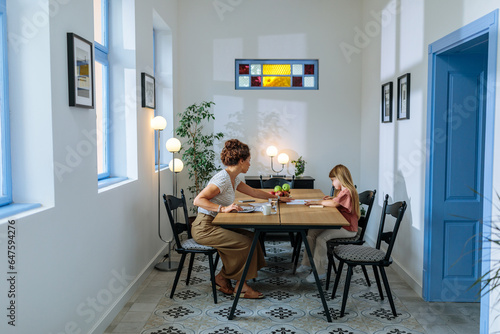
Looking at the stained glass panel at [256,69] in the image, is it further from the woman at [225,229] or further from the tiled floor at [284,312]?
the tiled floor at [284,312]

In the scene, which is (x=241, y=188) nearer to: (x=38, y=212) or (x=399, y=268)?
(x=399, y=268)

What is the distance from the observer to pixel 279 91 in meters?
6.89

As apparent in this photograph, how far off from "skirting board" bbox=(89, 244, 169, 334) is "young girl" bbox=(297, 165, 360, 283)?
65.4 inches

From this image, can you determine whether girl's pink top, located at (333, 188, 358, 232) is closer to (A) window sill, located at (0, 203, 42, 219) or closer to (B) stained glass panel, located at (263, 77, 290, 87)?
(A) window sill, located at (0, 203, 42, 219)

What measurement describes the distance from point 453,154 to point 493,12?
1.39 m

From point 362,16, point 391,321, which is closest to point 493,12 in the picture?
point 391,321

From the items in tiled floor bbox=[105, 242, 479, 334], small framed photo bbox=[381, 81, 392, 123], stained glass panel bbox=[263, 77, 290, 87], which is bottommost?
tiled floor bbox=[105, 242, 479, 334]

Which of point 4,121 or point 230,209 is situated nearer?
point 4,121

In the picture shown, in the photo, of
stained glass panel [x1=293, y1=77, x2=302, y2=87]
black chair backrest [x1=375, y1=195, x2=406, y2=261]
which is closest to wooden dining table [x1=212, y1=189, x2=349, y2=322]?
black chair backrest [x1=375, y1=195, x2=406, y2=261]

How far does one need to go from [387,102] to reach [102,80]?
3.22 meters

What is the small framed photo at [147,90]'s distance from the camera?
4637 millimetres

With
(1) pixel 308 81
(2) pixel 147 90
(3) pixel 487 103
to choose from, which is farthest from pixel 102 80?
(1) pixel 308 81

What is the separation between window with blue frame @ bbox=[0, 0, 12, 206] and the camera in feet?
7.96

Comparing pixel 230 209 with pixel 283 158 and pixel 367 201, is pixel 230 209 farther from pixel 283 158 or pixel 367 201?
pixel 283 158
